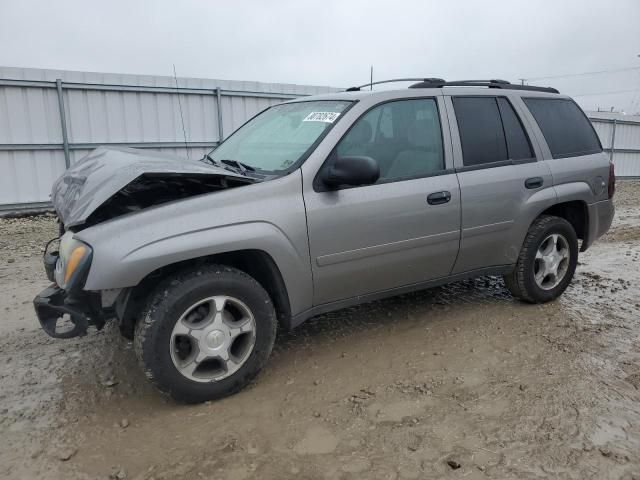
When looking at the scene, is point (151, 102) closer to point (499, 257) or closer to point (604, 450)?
point (499, 257)

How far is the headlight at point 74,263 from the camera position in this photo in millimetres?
2650

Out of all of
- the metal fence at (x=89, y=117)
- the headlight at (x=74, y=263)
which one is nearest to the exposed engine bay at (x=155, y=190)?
the headlight at (x=74, y=263)

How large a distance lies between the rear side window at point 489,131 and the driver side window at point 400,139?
255mm

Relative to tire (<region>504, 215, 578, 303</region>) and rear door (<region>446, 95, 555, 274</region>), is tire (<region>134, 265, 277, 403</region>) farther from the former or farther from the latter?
tire (<region>504, 215, 578, 303</region>)

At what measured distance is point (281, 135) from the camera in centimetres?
373

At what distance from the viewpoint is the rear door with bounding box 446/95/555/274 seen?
3.86 meters

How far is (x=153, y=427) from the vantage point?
281 cm

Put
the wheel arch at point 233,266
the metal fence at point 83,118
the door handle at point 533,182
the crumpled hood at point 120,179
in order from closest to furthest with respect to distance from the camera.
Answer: the crumpled hood at point 120,179 < the wheel arch at point 233,266 < the door handle at point 533,182 < the metal fence at point 83,118

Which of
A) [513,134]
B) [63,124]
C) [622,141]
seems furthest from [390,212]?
[622,141]

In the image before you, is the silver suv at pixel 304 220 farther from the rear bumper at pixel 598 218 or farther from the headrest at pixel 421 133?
the rear bumper at pixel 598 218

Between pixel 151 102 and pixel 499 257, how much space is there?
8.49m

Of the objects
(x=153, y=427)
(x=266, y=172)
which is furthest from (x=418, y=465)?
(x=266, y=172)

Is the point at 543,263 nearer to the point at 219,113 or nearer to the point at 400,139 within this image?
the point at 400,139

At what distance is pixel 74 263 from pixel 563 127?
13.4ft
